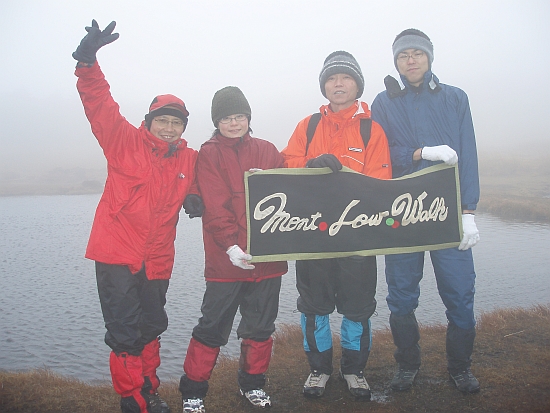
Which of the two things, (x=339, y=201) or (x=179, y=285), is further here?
(x=179, y=285)

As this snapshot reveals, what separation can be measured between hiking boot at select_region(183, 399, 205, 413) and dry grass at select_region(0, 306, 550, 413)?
19cm

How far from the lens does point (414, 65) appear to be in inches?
177

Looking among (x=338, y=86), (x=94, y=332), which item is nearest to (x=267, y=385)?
(x=338, y=86)

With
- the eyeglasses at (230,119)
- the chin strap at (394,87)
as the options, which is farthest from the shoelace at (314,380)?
the chin strap at (394,87)

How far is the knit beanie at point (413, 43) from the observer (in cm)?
446

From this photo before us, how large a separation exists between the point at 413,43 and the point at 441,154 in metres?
1.27

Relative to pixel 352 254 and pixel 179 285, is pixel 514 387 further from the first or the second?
pixel 179 285

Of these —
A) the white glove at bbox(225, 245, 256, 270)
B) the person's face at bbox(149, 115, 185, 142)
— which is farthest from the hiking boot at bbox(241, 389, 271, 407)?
the person's face at bbox(149, 115, 185, 142)

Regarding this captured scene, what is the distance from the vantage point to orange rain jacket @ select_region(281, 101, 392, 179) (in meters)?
4.17

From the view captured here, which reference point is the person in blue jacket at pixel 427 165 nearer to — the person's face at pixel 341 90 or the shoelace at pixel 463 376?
the shoelace at pixel 463 376

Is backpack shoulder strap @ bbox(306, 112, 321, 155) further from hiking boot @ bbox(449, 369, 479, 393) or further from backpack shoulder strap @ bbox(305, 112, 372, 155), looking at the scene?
hiking boot @ bbox(449, 369, 479, 393)

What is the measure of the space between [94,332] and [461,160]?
654 inches

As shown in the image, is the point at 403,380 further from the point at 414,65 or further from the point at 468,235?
the point at 414,65

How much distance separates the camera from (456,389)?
4434 mm
